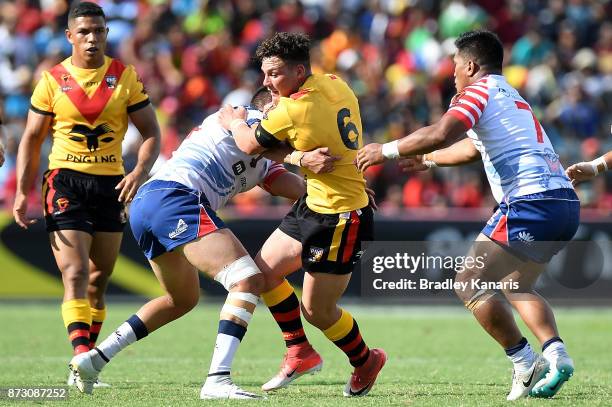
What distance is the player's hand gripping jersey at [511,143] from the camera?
22.9 ft

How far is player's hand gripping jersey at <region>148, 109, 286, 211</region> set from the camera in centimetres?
750

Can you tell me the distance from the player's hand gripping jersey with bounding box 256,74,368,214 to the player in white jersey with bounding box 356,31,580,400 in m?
0.75

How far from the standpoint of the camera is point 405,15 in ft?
65.9

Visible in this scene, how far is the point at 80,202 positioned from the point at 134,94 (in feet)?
3.15

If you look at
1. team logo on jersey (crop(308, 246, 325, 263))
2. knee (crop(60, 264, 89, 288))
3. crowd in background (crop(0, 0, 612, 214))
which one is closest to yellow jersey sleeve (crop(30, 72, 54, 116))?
knee (crop(60, 264, 89, 288))

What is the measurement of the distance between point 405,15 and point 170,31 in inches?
169

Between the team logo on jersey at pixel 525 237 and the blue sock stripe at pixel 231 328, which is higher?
the team logo on jersey at pixel 525 237

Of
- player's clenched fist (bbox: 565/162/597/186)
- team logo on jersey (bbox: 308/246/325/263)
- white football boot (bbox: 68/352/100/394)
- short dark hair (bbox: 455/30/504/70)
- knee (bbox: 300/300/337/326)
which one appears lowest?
white football boot (bbox: 68/352/100/394)

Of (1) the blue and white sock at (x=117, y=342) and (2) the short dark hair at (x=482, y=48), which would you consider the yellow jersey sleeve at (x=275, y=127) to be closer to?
(2) the short dark hair at (x=482, y=48)

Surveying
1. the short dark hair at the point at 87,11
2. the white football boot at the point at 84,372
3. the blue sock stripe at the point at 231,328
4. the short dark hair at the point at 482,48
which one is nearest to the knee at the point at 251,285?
the blue sock stripe at the point at 231,328

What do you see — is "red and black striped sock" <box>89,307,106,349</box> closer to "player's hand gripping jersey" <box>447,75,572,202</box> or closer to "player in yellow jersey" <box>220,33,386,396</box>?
"player in yellow jersey" <box>220,33,386,396</box>

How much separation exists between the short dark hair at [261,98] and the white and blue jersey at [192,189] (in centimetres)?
11

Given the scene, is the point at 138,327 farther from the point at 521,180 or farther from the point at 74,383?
the point at 521,180

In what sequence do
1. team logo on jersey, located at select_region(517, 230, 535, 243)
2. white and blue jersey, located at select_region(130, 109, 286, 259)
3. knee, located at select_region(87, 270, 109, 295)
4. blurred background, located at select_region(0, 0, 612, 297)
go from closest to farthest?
team logo on jersey, located at select_region(517, 230, 535, 243) → white and blue jersey, located at select_region(130, 109, 286, 259) → knee, located at select_region(87, 270, 109, 295) → blurred background, located at select_region(0, 0, 612, 297)
